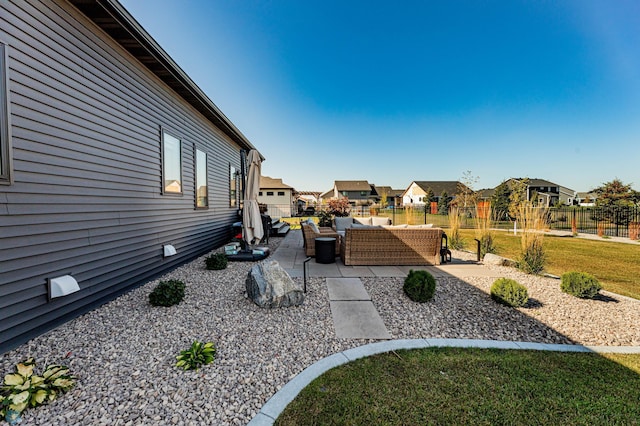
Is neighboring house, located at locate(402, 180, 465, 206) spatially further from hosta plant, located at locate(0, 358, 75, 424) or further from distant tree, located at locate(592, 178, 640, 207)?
hosta plant, located at locate(0, 358, 75, 424)

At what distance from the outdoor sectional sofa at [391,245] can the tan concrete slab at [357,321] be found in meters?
1.95

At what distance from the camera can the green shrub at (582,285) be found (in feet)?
12.0

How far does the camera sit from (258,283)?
341cm

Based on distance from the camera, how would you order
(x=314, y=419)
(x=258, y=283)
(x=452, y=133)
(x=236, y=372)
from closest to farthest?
(x=314, y=419), (x=236, y=372), (x=258, y=283), (x=452, y=133)

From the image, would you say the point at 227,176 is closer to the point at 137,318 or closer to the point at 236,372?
the point at 137,318

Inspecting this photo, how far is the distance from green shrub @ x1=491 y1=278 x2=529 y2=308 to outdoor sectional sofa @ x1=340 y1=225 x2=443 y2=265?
2055 millimetres

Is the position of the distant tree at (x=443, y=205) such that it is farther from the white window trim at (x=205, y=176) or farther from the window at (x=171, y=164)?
the window at (x=171, y=164)

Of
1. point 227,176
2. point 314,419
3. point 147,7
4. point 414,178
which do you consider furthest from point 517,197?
point 414,178

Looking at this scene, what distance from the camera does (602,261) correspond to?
21.0 ft

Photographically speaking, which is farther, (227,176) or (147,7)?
(227,176)

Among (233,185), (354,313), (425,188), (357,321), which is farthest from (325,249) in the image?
(425,188)

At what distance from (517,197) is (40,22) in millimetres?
16058

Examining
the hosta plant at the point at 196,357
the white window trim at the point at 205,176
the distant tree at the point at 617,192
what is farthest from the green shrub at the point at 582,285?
the distant tree at the point at 617,192

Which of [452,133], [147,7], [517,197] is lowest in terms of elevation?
[517,197]
